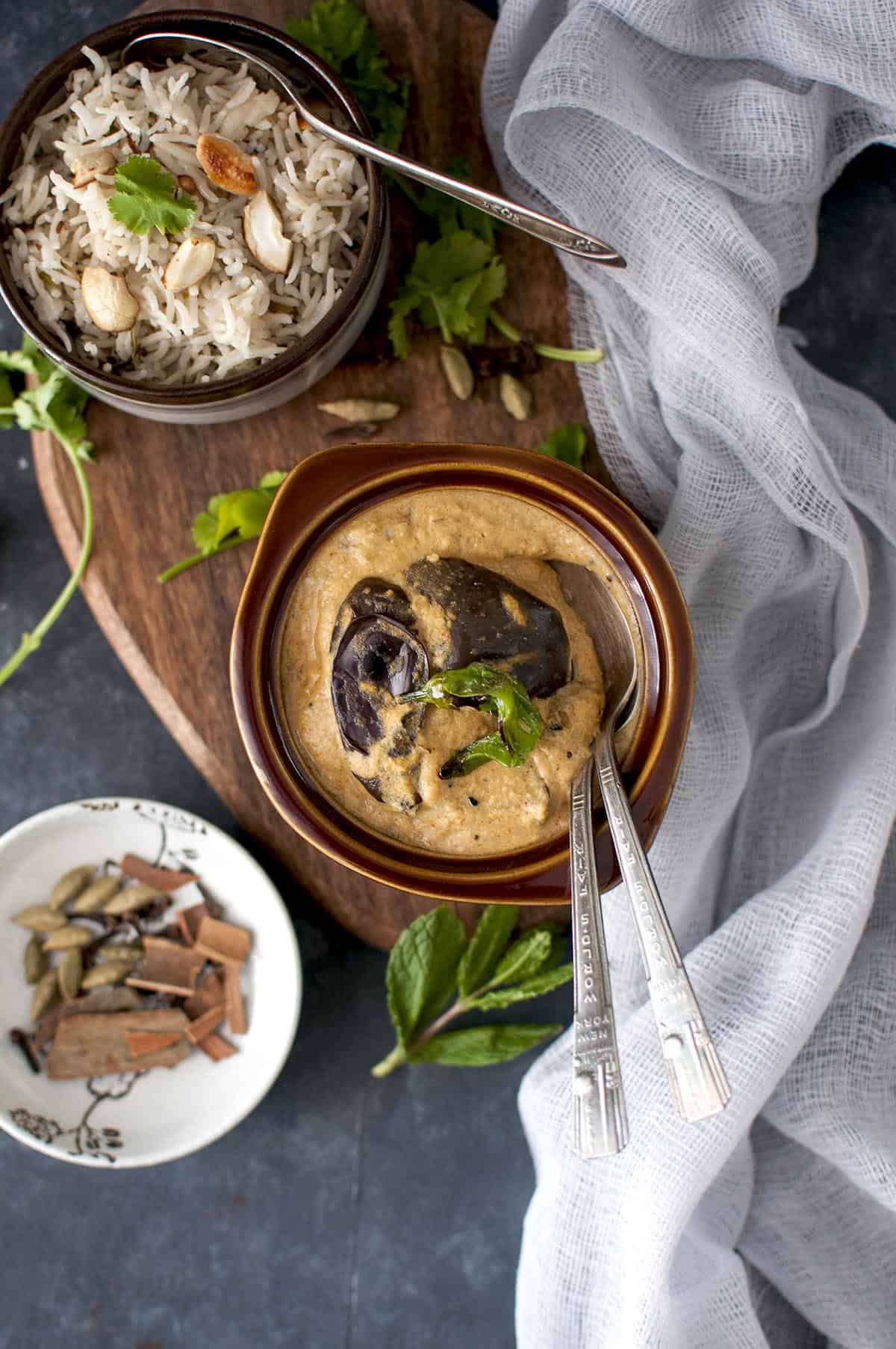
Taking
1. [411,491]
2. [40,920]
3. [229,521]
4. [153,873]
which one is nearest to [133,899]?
[153,873]

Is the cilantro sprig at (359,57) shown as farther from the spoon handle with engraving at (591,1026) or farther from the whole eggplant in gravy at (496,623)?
the spoon handle with engraving at (591,1026)

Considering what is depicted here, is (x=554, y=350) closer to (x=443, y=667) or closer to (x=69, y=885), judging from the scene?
(x=443, y=667)

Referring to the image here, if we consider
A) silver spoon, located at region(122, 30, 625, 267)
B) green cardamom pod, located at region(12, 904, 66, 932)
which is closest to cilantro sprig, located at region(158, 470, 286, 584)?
silver spoon, located at region(122, 30, 625, 267)

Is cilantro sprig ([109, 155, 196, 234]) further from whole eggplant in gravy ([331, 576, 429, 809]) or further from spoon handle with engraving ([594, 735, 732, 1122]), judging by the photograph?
spoon handle with engraving ([594, 735, 732, 1122])

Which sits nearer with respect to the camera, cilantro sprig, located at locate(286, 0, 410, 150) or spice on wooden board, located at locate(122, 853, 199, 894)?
cilantro sprig, located at locate(286, 0, 410, 150)

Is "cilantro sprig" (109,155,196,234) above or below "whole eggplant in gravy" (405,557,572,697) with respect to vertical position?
above

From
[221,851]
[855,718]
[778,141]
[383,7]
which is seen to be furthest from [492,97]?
[221,851]

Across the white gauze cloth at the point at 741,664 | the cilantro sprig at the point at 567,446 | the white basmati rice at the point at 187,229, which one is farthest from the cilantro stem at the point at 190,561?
the white gauze cloth at the point at 741,664
